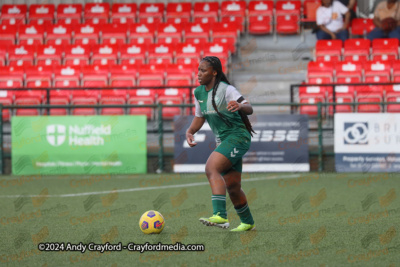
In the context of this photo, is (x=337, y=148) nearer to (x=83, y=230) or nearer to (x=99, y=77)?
(x=99, y=77)

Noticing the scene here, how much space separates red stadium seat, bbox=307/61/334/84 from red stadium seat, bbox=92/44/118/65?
5234 millimetres

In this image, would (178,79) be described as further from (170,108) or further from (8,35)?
(8,35)

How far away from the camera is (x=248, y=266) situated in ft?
17.3

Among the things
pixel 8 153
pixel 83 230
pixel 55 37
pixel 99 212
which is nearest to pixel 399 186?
pixel 99 212

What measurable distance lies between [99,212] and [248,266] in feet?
13.4

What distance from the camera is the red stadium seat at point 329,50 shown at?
18.3 metres

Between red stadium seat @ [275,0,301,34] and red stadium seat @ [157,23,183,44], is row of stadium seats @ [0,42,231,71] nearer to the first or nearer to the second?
red stadium seat @ [157,23,183,44]

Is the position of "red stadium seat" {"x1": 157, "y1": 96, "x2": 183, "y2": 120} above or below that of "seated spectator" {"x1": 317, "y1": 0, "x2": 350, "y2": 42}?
below

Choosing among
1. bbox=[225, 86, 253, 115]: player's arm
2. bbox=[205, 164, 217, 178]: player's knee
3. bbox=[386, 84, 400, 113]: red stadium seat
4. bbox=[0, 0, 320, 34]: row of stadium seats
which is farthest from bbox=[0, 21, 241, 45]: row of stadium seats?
bbox=[205, 164, 217, 178]: player's knee

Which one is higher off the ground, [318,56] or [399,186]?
[318,56]

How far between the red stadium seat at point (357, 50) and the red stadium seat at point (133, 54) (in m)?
5.29

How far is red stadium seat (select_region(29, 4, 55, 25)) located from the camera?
22.0 metres

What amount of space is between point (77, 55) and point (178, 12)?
388 cm

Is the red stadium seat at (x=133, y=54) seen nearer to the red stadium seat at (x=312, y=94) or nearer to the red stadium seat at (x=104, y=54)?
the red stadium seat at (x=104, y=54)
